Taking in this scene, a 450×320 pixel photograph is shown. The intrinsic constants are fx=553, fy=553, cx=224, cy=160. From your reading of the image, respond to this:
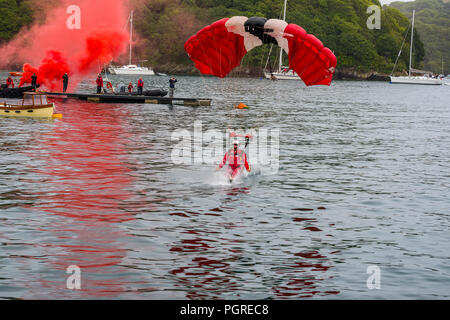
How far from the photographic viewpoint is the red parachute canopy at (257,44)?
2738cm

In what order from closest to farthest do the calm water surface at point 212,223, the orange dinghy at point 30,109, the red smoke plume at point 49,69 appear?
the calm water surface at point 212,223 < the orange dinghy at point 30,109 < the red smoke plume at point 49,69

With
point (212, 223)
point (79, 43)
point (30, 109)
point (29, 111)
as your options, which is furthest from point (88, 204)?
point (79, 43)

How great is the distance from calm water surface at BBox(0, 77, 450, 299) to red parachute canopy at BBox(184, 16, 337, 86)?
5.63 metres

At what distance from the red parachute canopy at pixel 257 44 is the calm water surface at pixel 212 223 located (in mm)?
5632

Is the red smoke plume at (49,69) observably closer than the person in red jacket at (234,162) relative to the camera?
No

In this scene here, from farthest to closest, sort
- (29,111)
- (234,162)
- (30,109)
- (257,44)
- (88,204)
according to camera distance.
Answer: (29,111), (30,109), (257,44), (234,162), (88,204)

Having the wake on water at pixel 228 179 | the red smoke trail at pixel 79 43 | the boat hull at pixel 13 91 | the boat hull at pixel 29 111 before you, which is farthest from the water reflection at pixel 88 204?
the red smoke trail at pixel 79 43

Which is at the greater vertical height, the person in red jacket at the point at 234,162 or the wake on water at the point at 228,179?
the person in red jacket at the point at 234,162

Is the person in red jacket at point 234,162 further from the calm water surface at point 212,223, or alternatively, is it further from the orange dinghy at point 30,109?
the orange dinghy at point 30,109

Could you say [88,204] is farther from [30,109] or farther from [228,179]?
[30,109]

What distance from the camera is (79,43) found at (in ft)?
237

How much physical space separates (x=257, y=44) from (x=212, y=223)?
14501 millimetres

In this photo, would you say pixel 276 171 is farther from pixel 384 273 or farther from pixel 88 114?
pixel 88 114

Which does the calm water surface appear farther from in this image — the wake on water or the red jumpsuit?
the red jumpsuit
